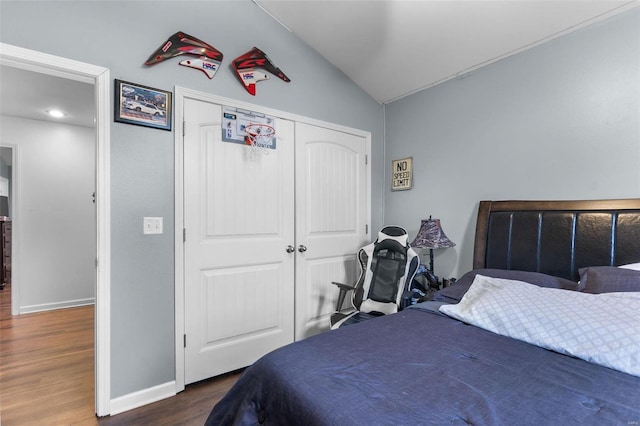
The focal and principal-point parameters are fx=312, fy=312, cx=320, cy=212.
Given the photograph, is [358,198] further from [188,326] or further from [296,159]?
[188,326]

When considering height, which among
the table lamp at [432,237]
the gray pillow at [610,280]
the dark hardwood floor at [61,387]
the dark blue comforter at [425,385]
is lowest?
the dark hardwood floor at [61,387]

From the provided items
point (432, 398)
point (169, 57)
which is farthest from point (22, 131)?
point (432, 398)

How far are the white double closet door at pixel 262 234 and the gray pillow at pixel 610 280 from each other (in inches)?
72.3

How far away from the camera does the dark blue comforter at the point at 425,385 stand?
0.86 m

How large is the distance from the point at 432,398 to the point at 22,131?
511 centimetres

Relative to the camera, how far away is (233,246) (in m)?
2.34

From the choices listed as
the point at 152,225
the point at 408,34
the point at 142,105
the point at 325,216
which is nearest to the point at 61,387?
the point at 152,225

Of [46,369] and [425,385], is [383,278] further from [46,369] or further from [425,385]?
[46,369]

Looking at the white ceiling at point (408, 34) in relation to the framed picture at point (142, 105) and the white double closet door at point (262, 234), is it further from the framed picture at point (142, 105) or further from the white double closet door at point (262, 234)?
the framed picture at point (142, 105)

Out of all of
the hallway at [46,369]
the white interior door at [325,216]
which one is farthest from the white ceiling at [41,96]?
the hallway at [46,369]

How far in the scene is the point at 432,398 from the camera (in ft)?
3.03

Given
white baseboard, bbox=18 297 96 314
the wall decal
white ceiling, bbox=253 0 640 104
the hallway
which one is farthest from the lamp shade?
white baseboard, bbox=18 297 96 314

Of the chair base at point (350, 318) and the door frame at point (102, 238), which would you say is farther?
the chair base at point (350, 318)

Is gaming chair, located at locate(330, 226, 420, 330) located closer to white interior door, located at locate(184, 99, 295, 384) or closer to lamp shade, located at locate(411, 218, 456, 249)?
lamp shade, located at locate(411, 218, 456, 249)
